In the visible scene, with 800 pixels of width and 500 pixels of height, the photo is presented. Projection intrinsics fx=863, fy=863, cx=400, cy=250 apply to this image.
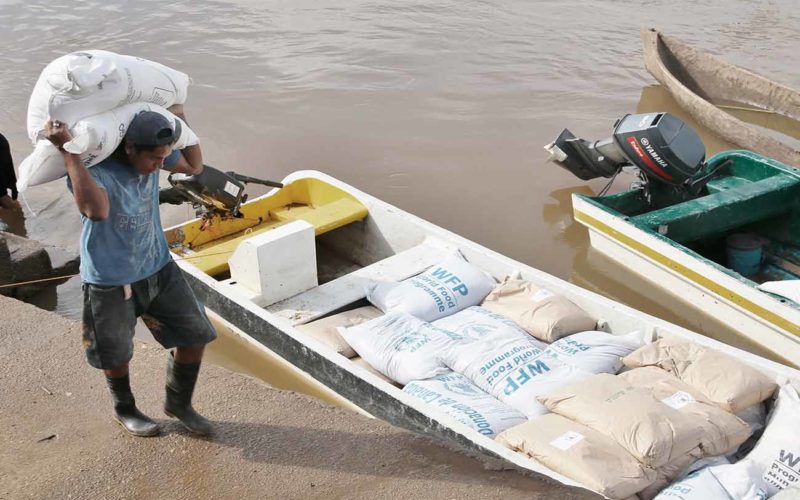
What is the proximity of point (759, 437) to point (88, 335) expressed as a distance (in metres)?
3.13

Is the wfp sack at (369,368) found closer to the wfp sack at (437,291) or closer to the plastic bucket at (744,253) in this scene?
the wfp sack at (437,291)

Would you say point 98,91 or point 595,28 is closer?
point 98,91

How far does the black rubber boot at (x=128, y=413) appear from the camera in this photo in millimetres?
3551

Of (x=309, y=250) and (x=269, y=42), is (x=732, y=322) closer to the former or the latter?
(x=309, y=250)

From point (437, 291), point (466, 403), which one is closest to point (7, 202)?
point (437, 291)

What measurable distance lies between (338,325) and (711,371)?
7.32 ft

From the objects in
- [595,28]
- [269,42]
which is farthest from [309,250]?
[595,28]

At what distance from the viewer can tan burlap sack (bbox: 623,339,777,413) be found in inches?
162

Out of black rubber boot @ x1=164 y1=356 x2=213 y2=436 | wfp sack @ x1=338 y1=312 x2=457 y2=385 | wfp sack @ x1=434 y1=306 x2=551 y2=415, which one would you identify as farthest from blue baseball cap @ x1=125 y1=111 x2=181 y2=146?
wfp sack @ x1=434 y1=306 x2=551 y2=415

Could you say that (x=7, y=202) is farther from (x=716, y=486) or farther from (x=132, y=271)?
(x=716, y=486)

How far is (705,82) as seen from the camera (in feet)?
36.5

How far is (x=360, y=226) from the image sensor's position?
6688 mm

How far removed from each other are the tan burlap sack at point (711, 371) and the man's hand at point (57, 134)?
3023 millimetres

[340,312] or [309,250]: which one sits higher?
[309,250]
